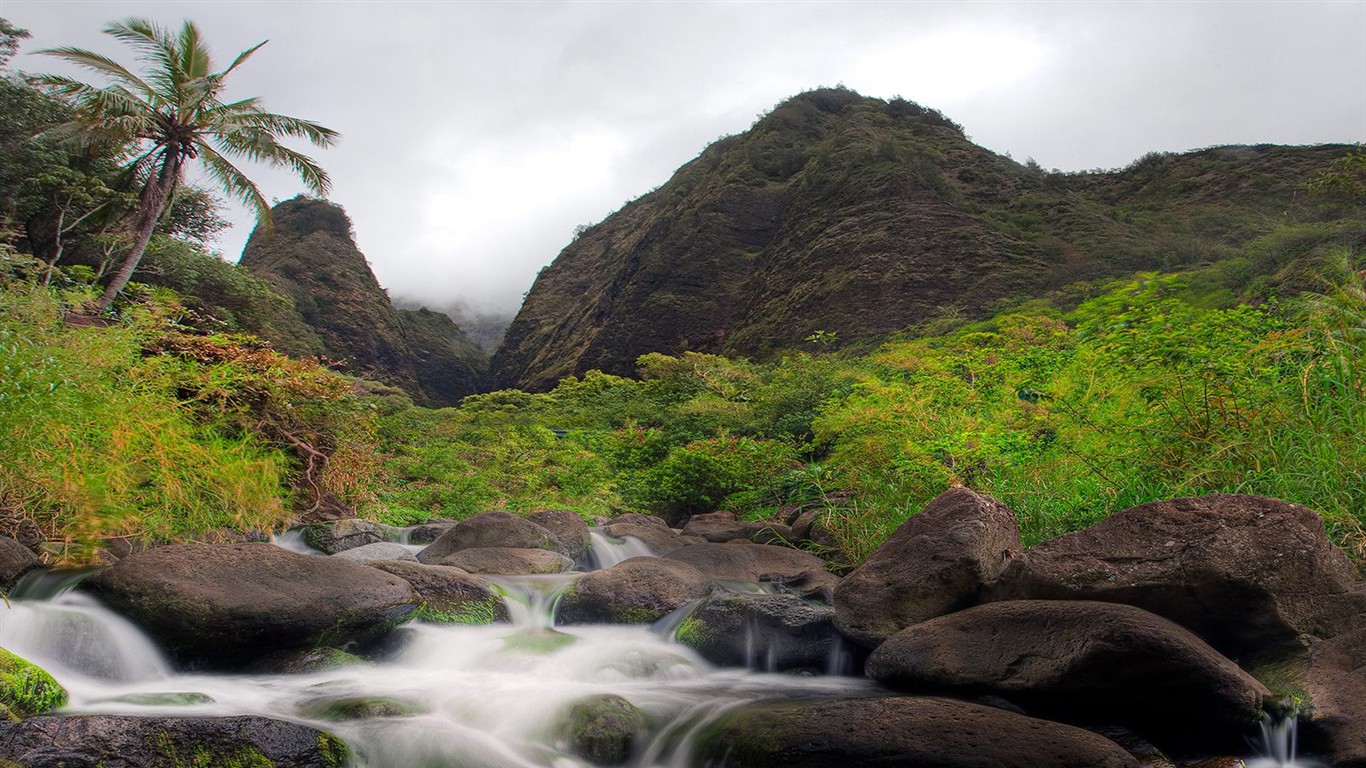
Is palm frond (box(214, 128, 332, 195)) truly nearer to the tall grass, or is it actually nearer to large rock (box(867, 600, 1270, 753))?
the tall grass

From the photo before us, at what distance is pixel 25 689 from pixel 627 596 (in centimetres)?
397

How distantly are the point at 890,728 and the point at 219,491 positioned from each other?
Answer: 19.3 feet

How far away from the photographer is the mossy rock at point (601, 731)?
4.16 metres

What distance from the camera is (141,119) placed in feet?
48.8

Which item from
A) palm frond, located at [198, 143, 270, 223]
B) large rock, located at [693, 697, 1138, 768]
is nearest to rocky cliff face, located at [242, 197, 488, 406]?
palm frond, located at [198, 143, 270, 223]

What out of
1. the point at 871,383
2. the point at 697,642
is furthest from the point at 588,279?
the point at 697,642

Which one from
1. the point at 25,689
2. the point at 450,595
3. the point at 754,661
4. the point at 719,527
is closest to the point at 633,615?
the point at 754,661

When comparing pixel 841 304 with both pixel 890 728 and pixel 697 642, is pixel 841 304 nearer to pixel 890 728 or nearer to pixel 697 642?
pixel 697 642

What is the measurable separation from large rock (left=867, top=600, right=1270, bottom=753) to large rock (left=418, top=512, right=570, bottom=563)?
5.47 m

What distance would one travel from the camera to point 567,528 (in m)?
9.60

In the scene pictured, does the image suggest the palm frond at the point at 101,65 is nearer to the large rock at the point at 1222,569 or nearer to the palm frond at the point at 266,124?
the palm frond at the point at 266,124

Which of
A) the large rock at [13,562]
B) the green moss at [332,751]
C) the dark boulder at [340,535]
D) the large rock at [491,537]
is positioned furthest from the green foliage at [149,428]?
the green moss at [332,751]

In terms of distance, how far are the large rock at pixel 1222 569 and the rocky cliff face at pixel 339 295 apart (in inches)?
1946

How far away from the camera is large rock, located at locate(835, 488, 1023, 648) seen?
4.98 metres
